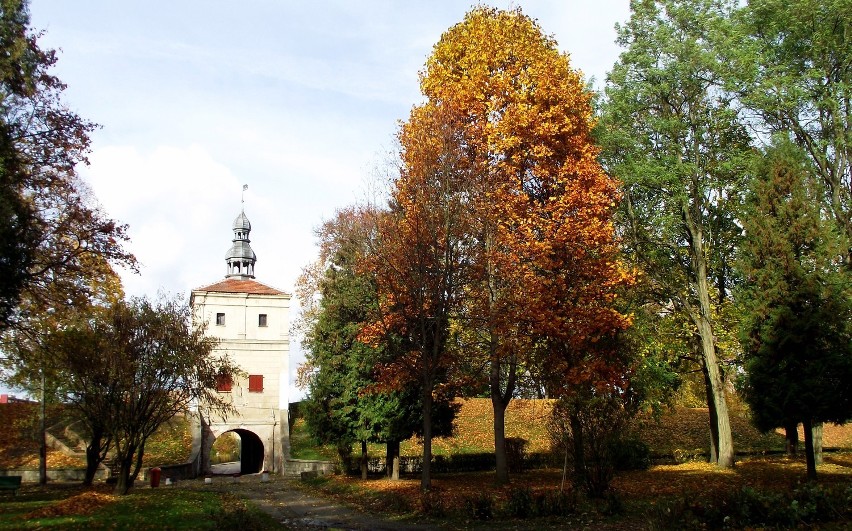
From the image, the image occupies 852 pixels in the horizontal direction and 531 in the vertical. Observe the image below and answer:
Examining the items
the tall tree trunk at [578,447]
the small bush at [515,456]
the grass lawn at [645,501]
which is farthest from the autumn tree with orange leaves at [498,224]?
the small bush at [515,456]

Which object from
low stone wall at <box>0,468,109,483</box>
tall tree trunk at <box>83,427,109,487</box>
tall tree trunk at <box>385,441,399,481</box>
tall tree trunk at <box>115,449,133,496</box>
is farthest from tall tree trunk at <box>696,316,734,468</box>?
low stone wall at <box>0,468,109,483</box>

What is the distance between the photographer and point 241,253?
152 ft

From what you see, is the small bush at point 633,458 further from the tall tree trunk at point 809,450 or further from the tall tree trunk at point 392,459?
the tall tree trunk at point 392,459

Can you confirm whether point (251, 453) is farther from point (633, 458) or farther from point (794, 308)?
point (794, 308)

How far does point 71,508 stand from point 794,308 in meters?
20.2

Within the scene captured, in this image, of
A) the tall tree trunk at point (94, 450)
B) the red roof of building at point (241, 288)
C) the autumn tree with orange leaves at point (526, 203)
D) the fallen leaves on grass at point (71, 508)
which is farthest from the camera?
the red roof of building at point (241, 288)

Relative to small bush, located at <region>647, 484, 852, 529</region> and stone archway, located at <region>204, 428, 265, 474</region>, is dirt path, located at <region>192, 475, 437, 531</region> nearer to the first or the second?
small bush, located at <region>647, 484, 852, 529</region>

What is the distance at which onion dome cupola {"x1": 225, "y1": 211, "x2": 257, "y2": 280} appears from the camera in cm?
4600

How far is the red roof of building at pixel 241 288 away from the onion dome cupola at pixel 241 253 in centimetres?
253

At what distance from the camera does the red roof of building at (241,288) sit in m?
Answer: 41.3

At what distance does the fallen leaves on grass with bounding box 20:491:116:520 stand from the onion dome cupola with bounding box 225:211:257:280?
28.7m

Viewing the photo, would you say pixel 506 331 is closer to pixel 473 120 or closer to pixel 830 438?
pixel 473 120

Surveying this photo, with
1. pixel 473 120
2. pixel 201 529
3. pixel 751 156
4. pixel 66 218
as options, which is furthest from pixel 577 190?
pixel 66 218

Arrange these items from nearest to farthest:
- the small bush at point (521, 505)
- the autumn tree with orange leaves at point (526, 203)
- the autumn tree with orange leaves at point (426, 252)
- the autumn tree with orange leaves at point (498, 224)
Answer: the small bush at point (521, 505) → the autumn tree with orange leaves at point (426, 252) → the autumn tree with orange leaves at point (498, 224) → the autumn tree with orange leaves at point (526, 203)
